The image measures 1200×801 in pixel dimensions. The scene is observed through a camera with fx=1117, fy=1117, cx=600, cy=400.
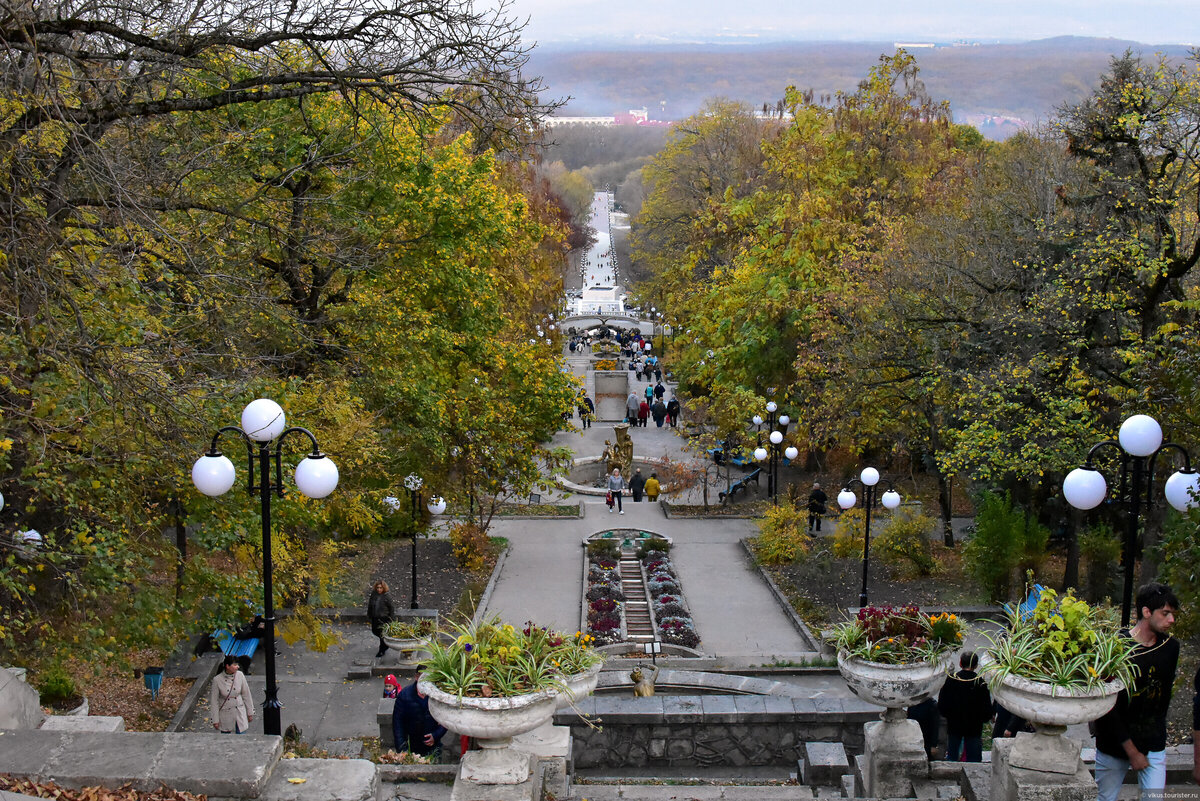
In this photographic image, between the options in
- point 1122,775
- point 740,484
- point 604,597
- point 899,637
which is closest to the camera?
point 1122,775

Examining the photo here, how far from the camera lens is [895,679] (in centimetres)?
789

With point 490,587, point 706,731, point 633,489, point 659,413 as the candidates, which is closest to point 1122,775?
point 706,731

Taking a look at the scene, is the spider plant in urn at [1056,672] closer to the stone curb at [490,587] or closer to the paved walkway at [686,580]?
the paved walkway at [686,580]

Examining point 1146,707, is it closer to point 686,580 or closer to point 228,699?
point 228,699

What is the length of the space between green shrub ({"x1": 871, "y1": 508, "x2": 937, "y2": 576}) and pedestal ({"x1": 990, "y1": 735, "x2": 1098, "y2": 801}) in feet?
43.8

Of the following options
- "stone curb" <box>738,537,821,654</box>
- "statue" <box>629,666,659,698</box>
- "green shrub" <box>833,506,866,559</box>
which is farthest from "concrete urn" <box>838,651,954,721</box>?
"green shrub" <box>833,506,866,559</box>

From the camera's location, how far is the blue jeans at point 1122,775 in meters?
6.52

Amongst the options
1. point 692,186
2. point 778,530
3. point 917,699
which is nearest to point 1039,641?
point 917,699

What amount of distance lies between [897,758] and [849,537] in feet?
42.3

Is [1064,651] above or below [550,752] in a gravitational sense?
above

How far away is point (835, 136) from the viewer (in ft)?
93.4

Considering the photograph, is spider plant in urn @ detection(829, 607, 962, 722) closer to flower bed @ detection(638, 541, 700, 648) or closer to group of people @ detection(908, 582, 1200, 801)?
group of people @ detection(908, 582, 1200, 801)

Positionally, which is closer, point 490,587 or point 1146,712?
point 1146,712

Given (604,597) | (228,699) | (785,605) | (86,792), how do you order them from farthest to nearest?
(604,597)
(785,605)
(228,699)
(86,792)
